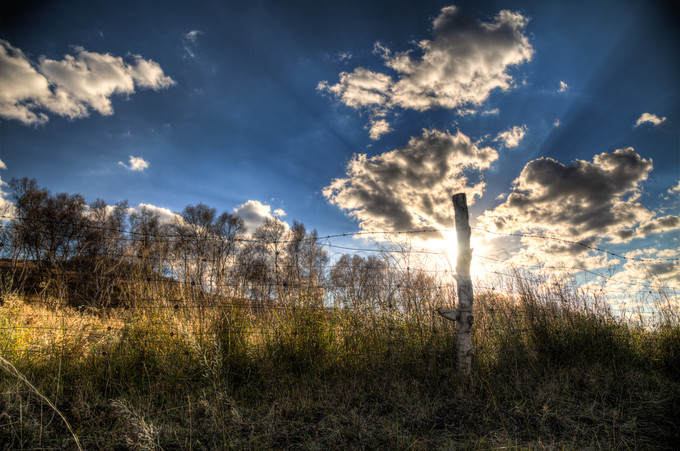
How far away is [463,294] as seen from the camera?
15.3ft

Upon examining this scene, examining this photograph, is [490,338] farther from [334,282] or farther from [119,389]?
[119,389]

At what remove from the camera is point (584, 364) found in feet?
16.2

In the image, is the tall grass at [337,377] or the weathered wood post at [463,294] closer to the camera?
the tall grass at [337,377]

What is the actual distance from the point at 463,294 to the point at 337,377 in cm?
222

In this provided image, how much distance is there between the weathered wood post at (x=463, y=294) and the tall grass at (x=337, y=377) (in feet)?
0.78

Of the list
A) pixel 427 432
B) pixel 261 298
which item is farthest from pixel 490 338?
pixel 261 298

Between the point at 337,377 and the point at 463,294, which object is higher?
the point at 463,294

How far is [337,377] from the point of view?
14.1 ft

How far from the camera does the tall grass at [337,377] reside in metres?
2.91

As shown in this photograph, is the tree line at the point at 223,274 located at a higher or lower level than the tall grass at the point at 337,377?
higher

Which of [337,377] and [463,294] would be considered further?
A: [463,294]

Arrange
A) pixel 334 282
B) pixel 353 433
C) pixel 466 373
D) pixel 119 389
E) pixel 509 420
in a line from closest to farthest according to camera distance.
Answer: pixel 353 433 < pixel 509 420 < pixel 119 389 < pixel 466 373 < pixel 334 282

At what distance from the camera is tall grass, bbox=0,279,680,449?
2.91m

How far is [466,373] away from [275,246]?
11.6 ft
